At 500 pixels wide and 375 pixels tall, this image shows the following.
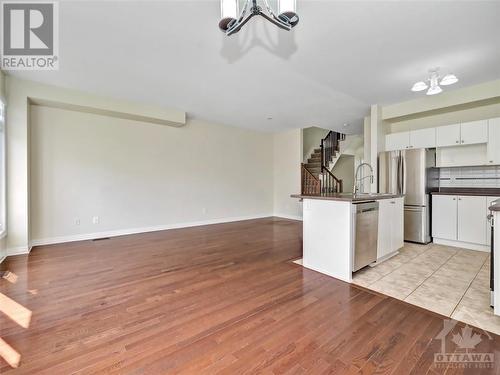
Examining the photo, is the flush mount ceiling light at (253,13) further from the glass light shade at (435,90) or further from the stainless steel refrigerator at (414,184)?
the stainless steel refrigerator at (414,184)

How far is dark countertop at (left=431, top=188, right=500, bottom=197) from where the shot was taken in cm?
394

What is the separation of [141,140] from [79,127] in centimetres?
114

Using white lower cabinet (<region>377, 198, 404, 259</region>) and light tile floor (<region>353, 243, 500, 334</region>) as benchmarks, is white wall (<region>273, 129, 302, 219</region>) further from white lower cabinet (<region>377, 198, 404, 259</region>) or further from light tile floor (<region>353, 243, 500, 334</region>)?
light tile floor (<region>353, 243, 500, 334</region>)

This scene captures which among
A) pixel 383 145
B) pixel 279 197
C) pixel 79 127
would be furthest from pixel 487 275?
pixel 79 127

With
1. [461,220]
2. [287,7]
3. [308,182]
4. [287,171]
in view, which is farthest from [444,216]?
[287,7]

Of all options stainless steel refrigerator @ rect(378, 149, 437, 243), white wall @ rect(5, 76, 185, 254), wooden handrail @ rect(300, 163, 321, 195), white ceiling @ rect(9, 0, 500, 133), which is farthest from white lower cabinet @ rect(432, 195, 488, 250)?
white wall @ rect(5, 76, 185, 254)

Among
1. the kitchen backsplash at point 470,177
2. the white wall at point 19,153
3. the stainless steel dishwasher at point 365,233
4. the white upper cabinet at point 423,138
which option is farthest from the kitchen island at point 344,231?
the white wall at point 19,153

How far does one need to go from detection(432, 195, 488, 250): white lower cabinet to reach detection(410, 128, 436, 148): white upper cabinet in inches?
39.6

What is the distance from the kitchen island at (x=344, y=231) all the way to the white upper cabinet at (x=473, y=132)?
208 cm

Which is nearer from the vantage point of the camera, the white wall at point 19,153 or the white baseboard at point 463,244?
the white wall at point 19,153

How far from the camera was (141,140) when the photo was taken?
5250 millimetres

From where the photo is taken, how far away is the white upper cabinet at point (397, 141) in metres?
4.70

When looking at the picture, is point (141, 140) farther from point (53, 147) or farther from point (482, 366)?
point (482, 366)

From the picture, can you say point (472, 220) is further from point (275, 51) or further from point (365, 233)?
point (275, 51)
